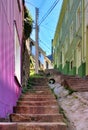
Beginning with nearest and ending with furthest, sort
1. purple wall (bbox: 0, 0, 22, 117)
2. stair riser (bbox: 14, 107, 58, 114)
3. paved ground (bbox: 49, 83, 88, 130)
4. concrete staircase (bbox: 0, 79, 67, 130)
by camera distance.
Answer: concrete staircase (bbox: 0, 79, 67, 130)
purple wall (bbox: 0, 0, 22, 117)
paved ground (bbox: 49, 83, 88, 130)
stair riser (bbox: 14, 107, 58, 114)

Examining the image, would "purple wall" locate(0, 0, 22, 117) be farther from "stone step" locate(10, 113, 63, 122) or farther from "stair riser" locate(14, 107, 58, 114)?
"stair riser" locate(14, 107, 58, 114)

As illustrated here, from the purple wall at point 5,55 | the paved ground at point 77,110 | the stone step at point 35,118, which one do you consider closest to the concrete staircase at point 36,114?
the stone step at point 35,118

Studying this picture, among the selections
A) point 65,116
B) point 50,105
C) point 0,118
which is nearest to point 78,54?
point 50,105

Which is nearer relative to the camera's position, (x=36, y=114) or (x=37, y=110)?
(x=36, y=114)

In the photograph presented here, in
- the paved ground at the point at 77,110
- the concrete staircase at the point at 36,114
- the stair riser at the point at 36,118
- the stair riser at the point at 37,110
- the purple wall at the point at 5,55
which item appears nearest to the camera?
the concrete staircase at the point at 36,114

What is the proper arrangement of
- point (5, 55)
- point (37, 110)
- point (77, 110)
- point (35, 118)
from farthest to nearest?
point (37, 110)
point (77, 110)
point (35, 118)
point (5, 55)

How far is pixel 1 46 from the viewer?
221 inches

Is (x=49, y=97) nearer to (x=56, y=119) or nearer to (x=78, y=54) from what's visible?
(x=56, y=119)

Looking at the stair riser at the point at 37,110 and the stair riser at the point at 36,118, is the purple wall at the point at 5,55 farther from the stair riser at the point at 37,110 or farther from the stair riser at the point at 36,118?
the stair riser at the point at 37,110

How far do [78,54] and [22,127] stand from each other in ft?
56.2

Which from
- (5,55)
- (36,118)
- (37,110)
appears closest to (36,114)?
(36,118)

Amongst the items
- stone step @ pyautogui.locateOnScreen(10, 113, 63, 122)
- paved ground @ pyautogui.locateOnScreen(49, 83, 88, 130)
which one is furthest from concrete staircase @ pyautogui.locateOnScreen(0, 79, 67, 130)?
paved ground @ pyautogui.locateOnScreen(49, 83, 88, 130)

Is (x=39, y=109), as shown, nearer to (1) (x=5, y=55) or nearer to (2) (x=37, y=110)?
(2) (x=37, y=110)

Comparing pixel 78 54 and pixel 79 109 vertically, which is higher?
pixel 78 54
